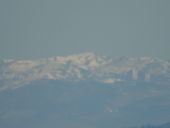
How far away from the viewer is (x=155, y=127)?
18100 centimetres

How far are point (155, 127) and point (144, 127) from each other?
5.64 metres

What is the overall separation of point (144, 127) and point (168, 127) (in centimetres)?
696

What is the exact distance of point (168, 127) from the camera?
179750 mm

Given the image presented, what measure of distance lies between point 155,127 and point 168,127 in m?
3.24

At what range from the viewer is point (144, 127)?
578 ft
